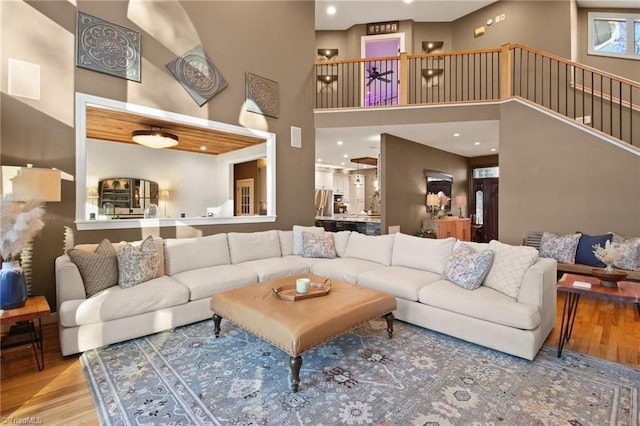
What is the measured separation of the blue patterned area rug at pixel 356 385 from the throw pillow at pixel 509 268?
0.59 m

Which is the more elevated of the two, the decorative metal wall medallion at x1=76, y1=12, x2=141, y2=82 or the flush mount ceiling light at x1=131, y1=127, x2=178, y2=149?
the decorative metal wall medallion at x1=76, y1=12, x2=141, y2=82

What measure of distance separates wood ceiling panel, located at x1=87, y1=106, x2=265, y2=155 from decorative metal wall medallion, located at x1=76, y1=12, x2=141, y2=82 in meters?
0.55

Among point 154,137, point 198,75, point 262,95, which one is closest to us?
point 198,75

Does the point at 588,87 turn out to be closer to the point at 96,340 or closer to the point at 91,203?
the point at 96,340

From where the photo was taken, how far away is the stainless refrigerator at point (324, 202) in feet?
36.3

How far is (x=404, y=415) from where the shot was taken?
184cm

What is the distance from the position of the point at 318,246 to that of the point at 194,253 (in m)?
1.72

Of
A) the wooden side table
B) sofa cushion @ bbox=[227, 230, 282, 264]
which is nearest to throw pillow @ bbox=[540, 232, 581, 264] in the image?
sofa cushion @ bbox=[227, 230, 282, 264]

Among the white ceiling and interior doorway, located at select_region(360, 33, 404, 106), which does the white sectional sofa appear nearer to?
the white ceiling

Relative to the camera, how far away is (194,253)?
3.79m

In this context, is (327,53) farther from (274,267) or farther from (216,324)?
(216,324)

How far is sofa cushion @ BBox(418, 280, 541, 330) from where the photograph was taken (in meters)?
2.49

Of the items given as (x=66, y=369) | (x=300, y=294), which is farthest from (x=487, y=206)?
(x=66, y=369)

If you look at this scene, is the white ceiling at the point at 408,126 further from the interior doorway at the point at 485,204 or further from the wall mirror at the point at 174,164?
the wall mirror at the point at 174,164
